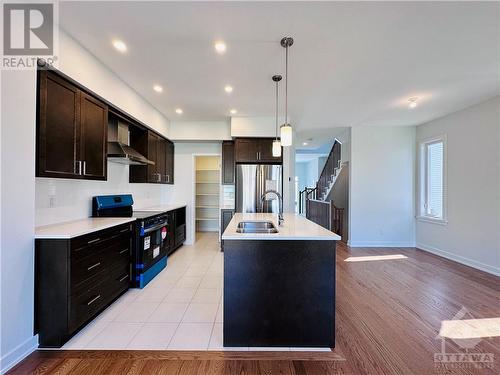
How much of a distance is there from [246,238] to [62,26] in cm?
255

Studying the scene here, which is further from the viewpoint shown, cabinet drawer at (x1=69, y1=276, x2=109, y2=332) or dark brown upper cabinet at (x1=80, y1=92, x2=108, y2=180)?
dark brown upper cabinet at (x1=80, y1=92, x2=108, y2=180)

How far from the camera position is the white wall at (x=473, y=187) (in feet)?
12.4

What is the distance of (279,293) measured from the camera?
2.04 m

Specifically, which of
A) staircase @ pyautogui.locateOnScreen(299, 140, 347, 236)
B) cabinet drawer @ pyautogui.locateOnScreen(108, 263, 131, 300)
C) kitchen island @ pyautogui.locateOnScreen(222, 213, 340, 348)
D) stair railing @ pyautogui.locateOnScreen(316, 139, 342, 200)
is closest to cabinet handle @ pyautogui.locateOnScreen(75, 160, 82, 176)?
cabinet drawer @ pyautogui.locateOnScreen(108, 263, 131, 300)

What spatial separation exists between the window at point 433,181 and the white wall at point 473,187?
0.16 metres

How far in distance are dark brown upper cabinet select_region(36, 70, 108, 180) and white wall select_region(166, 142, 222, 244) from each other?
2.74 m

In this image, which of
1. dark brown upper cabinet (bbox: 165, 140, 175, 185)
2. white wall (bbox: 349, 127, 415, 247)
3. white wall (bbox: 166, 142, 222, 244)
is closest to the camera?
dark brown upper cabinet (bbox: 165, 140, 175, 185)

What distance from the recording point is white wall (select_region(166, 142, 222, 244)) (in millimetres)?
5750

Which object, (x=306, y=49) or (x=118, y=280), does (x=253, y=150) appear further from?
(x=118, y=280)

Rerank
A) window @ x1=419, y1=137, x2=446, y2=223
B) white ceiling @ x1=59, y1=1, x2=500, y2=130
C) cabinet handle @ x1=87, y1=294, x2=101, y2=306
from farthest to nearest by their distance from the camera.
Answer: window @ x1=419, y1=137, x2=446, y2=223 < cabinet handle @ x1=87, y1=294, x2=101, y2=306 < white ceiling @ x1=59, y1=1, x2=500, y2=130

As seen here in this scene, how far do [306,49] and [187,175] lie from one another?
4.01 meters

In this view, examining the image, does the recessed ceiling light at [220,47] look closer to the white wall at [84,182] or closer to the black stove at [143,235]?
the white wall at [84,182]

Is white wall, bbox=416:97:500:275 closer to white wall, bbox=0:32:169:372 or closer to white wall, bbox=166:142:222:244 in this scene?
white wall, bbox=166:142:222:244

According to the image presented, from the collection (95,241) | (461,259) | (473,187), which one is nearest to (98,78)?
(95,241)
